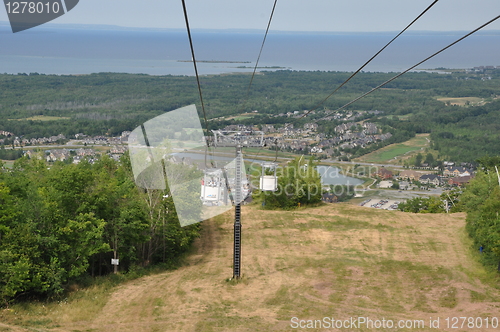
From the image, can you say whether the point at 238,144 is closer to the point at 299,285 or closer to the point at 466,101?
the point at 299,285

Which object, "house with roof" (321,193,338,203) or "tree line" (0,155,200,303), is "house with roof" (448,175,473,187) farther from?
"tree line" (0,155,200,303)

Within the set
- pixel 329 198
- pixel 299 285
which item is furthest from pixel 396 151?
pixel 299 285

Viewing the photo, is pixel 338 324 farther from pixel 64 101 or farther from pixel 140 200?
pixel 64 101

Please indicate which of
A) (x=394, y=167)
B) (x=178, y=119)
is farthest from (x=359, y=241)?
(x=394, y=167)

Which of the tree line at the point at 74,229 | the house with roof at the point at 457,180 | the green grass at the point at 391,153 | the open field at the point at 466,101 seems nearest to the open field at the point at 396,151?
the green grass at the point at 391,153

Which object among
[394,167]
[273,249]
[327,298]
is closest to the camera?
[327,298]

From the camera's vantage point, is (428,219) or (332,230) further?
(428,219)

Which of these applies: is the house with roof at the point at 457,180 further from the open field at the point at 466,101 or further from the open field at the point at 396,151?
the open field at the point at 466,101

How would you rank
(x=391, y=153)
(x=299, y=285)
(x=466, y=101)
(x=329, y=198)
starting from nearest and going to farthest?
(x=299, y=285) → (x=329, y=198) → (x=391, y=153) → (x=466, y=101)
